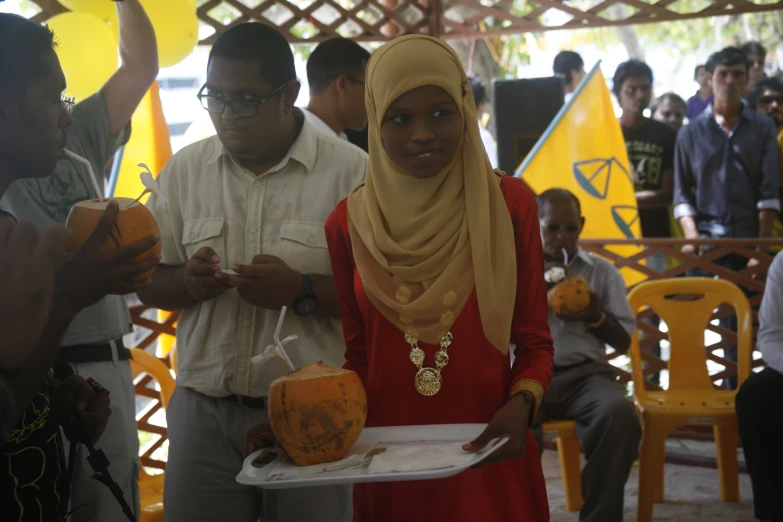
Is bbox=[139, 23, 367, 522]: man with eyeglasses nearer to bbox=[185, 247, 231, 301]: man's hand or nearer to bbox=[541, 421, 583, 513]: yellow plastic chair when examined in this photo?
bbox=[185, 247, 231, 301]: man's hand

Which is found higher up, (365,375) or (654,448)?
(365,375)

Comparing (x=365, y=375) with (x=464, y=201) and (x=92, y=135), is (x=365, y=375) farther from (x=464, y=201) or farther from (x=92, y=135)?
(x=92, y=135)

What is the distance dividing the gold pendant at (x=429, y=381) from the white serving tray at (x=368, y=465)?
0.38 ft

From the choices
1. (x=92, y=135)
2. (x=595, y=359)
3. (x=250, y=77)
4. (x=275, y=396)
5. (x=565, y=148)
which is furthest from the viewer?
(x=565, y=148)

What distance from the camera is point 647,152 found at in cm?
613

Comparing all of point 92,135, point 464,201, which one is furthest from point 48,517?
point 92,135

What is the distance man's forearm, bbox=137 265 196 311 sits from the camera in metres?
2.24

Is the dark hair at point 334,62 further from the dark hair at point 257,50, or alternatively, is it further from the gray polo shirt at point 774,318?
the gray polo shirt at point 774,318

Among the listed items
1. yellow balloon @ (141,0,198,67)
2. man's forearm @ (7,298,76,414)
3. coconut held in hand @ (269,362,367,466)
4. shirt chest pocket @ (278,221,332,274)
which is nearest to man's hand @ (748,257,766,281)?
yellow balloon @ (141,0,198,67)

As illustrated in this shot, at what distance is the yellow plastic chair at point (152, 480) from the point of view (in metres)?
3.08

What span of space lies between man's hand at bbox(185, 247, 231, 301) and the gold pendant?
1.87 feet

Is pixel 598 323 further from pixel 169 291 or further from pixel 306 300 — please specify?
pixel 169 291

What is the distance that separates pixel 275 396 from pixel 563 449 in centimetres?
269

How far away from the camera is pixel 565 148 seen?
581 cm
